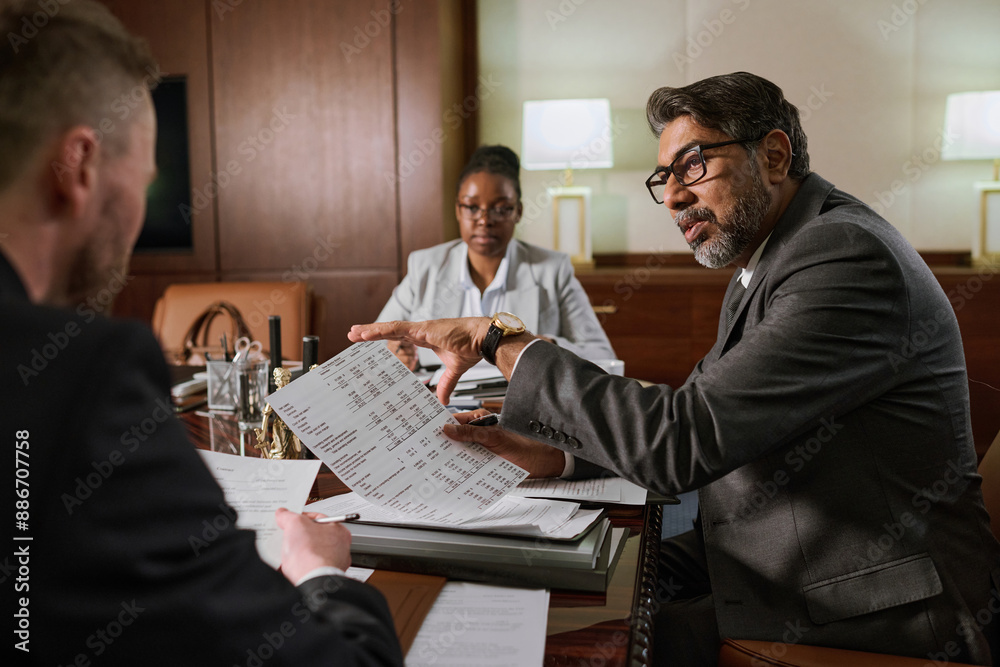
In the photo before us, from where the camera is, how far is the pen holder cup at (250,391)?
1712 mm

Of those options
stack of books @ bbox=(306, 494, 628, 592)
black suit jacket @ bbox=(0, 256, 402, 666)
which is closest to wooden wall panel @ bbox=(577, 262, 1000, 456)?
stack of books @ bbox=(306, 494, 628, 592)

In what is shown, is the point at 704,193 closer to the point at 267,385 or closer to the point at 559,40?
the point at 267,385

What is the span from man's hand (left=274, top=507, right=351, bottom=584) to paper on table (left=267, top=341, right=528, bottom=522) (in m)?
0.13

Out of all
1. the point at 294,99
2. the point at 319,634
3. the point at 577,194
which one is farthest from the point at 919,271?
the point at 294,99

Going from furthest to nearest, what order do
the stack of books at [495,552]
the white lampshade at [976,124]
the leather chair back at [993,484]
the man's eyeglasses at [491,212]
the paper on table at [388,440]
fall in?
the white lampshade at [976,124], the man's eyeglasses at [491,212], the leather chair back at [993,484], the paper on table at [388,440], the stack of books at [495,552]

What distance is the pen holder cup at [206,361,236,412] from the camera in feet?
6.11

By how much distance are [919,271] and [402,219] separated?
2868 mm

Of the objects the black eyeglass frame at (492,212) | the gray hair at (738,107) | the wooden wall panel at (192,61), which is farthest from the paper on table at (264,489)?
the wooden wall panel at (192,61)

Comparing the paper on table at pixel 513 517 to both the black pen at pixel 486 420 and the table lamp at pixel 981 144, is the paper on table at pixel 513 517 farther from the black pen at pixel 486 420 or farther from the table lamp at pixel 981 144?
the table lamp at pixel 981 144

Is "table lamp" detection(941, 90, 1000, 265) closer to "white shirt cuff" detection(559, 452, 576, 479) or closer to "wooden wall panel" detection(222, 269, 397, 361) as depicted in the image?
"wooden wall panel" detection(222, 269, 397, 361)

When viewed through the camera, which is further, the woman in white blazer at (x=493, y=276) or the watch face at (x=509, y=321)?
the woman in white blazer at (x=493, y=276)

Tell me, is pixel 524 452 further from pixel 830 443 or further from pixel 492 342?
pixel 830 443

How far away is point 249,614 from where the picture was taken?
1.77 ft

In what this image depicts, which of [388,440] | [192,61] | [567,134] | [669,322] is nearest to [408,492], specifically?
[388,440]
